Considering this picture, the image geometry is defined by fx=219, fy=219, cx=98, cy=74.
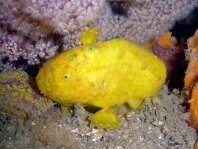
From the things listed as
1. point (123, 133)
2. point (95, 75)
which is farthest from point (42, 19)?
point (123, 133)

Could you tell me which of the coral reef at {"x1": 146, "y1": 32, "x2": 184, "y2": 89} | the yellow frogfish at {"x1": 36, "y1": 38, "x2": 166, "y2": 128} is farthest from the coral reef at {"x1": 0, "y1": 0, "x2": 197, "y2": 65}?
the yellow frogfish at {"x1": 36, "y1": 38, "x2": 166, "y2": 128}

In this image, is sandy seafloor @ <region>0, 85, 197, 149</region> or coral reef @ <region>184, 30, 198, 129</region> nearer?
sandy seafloor @ <region>0, 85, 197, 149</region>

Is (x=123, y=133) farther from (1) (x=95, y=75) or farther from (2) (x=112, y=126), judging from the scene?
(1) (x=95, y=75)

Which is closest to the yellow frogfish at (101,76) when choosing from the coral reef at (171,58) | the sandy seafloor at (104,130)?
the sandy seafloor at (104,130)

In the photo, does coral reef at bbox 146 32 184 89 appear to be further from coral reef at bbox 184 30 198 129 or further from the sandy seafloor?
the sandy seafloor

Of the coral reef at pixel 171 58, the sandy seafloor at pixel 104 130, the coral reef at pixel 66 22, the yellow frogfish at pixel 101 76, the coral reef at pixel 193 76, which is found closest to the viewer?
the sandy seafloor at pixel 104 130

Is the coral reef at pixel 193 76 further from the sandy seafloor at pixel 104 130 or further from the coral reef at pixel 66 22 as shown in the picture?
the coral reef at pixel 66 22
